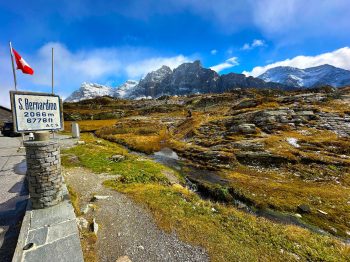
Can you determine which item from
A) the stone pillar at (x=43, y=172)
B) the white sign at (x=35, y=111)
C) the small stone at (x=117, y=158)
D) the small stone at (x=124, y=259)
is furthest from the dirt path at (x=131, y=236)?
the small stone at (x=117, y=158)

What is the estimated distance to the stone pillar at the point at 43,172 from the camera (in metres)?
9.64

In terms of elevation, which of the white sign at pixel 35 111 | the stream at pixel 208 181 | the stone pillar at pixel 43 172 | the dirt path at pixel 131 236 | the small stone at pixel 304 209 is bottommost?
the stream at pixel 208 181

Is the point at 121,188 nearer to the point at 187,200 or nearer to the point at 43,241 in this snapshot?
the point at 187,200

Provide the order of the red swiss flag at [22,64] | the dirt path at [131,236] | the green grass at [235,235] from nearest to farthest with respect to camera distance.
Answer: the dirt path at [131,236] < the green grass at [235,235] < the red swiss flag at [22,64]

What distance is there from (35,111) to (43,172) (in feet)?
10.6

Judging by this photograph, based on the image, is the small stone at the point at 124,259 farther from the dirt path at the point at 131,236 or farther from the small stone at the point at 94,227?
the small stone at the point at 94,227

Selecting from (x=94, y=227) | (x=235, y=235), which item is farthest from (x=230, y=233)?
(x=94, y=227)

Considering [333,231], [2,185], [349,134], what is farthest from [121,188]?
[349,134]

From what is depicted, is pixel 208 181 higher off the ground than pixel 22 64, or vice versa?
pixel 22 64

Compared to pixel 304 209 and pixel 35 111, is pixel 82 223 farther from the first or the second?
pixel 304 209

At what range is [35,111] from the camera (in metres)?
9.95

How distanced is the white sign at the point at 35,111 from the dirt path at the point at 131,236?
5.78 meters

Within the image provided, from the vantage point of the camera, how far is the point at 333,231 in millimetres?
12523

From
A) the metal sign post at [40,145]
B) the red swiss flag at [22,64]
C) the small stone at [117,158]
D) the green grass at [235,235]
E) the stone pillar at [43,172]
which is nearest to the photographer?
the green grass at [235,235]
